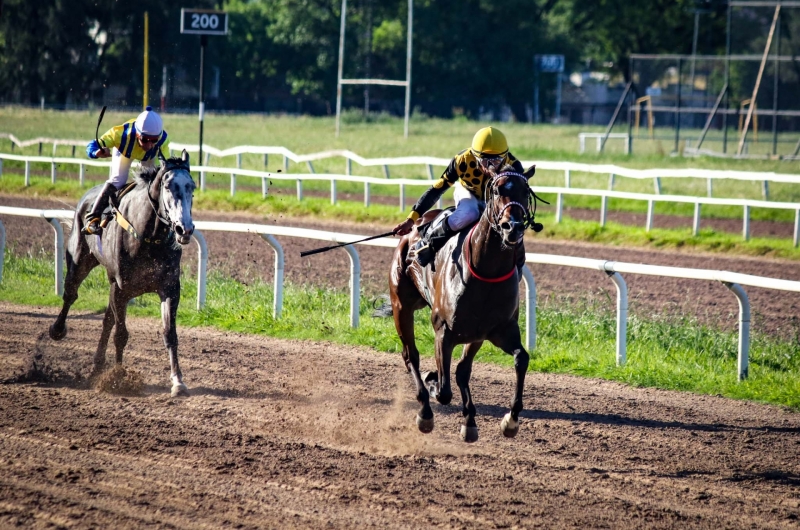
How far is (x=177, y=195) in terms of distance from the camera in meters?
7.01

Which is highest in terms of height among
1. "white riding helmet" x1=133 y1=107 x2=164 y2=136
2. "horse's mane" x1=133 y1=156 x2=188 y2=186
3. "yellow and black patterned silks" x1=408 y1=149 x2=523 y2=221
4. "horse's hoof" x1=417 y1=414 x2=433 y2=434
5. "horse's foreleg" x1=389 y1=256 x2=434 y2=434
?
"white riding helmet" x1=133 y1=107 x2=164 y2=136

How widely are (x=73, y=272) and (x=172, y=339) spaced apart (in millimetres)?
1887

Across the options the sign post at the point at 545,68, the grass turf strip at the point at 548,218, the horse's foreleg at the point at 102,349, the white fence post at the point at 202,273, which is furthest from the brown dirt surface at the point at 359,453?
the sign post at the point at 545,68

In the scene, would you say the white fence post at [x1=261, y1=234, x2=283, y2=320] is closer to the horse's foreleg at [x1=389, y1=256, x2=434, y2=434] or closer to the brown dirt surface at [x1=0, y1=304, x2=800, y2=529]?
the brown dirt surface at [x1=0, y1=304, x2=800, y2=529]

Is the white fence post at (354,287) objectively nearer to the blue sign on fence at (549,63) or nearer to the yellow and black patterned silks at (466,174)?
the yellow and black patterned silks at (466,174)

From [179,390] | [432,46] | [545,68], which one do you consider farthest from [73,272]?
[545,68]

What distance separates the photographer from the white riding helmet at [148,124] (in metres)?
7.70

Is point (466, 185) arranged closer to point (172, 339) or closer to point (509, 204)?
point (509, 204)

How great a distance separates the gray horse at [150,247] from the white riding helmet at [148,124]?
0.75 feet

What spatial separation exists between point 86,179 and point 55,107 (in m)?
9.83

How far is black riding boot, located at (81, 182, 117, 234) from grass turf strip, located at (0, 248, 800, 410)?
169cm

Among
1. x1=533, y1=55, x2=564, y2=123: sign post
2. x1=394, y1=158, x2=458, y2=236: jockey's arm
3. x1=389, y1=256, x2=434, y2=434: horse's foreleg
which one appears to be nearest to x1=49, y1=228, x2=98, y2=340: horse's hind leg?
x1=389, y1=256, x2=434, y2=434: horse's foreleg

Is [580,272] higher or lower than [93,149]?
lower

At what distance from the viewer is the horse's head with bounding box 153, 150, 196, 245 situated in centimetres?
688
